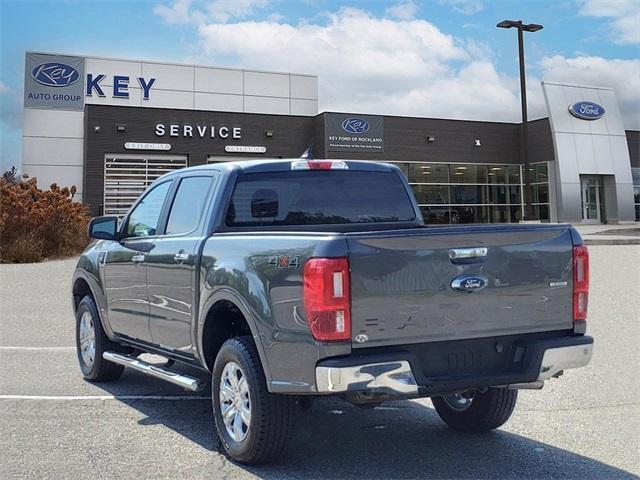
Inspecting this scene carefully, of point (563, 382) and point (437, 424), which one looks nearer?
point (437, 424)

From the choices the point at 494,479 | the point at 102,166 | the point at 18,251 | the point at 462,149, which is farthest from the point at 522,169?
the point at 494,479

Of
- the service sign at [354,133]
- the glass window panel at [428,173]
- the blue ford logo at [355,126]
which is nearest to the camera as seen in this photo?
the service sign at [354,133]

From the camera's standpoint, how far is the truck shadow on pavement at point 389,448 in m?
4.12

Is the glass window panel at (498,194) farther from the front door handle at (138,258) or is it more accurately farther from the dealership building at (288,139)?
the front door handle at (138,258)

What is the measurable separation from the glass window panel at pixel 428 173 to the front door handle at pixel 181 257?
105 feet

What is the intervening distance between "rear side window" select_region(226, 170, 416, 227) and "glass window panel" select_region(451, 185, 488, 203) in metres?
32.7

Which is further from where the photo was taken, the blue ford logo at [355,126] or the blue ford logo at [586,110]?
the blue ford logo at [586,110]

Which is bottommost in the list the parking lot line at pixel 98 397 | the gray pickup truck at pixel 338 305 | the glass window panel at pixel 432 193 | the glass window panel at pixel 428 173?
the parking lot line at pixel 98 397

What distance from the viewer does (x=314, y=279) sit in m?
3.57

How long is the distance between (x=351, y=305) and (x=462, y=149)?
1385 inches

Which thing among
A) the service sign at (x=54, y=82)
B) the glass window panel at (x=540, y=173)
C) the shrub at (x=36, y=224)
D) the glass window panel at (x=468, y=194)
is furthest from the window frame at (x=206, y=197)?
the glass window panel at (x=540, y=173)

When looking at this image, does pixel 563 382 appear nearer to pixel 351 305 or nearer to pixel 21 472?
pixel 351 305

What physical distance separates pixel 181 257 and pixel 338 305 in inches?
69.5

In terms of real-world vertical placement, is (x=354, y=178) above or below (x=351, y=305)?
above
